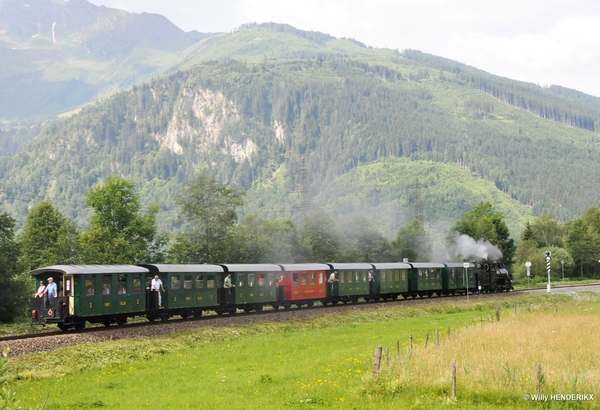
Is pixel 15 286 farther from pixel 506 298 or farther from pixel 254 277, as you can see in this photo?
pixel 506 298

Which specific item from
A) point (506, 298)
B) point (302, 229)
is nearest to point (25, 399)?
point (506, 298)

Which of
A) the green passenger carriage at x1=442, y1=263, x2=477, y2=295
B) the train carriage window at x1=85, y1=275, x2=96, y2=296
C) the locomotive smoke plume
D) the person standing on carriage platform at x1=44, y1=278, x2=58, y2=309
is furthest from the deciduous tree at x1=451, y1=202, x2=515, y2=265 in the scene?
the person standing on carriage platform at x1=44, y1=278, x2=58, y2=309

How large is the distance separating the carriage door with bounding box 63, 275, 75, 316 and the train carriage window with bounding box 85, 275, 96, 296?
78 cm

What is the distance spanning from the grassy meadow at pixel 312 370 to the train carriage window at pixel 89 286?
4730 millimetres

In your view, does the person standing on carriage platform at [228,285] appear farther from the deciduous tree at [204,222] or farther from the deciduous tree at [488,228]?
the deciduous tree at [488,228]

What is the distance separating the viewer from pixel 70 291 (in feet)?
117

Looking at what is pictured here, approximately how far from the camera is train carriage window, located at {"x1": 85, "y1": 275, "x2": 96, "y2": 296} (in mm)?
36156

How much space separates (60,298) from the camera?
1400 inches

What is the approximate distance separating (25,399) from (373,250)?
286 ft

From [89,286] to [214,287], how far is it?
10656mm

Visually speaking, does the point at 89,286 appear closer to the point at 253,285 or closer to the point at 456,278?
the point at 253,285

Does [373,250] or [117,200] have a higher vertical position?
[117,200]

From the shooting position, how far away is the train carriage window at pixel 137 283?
3956cm

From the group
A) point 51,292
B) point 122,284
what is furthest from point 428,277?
point 51,292
